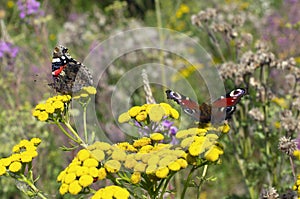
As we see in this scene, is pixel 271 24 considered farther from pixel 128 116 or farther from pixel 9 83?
pixel 128 116

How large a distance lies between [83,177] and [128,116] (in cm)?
51

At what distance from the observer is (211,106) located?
2.45 metres

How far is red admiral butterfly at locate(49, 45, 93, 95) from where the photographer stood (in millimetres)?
2770

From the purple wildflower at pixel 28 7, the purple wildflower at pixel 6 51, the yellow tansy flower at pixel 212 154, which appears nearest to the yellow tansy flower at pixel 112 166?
the yellow tansy flower at pixel 212 154

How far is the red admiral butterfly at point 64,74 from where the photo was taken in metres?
2.77

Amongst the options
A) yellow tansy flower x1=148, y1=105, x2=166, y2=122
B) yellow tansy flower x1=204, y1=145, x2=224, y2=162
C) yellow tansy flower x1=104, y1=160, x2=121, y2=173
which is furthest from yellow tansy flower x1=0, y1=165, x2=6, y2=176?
yellow tansy flower x1=204, y1=145, x2=224, y2=162

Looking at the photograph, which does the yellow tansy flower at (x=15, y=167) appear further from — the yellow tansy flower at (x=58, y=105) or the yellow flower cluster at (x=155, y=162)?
the yellow flower cluster at (x=155, y=162)

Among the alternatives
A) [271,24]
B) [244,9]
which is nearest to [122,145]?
[271,24]

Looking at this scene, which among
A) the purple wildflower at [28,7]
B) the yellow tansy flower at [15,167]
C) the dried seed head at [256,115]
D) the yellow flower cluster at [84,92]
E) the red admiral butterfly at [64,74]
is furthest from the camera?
the purple wildflower at [28,7]

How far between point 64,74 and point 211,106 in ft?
2.97

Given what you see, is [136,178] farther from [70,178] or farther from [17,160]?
[17,160]

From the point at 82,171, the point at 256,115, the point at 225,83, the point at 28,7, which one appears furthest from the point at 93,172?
the point at 28,7

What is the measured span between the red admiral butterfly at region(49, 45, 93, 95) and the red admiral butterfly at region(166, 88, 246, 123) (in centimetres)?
64

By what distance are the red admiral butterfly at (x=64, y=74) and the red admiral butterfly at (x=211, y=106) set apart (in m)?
0.64
